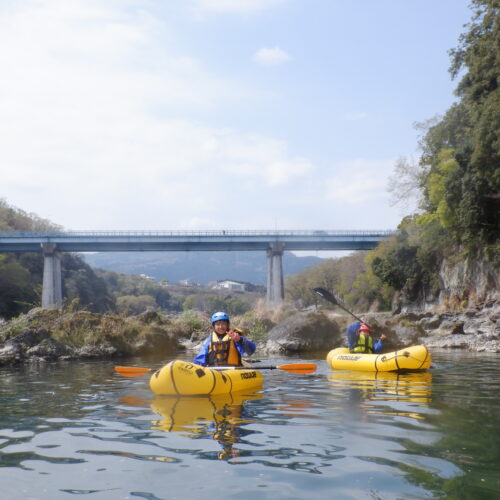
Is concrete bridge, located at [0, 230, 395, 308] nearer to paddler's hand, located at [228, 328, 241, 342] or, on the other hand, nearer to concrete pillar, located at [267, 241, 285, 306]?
concrete pillar, located at [267, 241, 285, 306]

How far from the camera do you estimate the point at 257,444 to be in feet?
17.1

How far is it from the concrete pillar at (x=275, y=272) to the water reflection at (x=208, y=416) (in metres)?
49.1

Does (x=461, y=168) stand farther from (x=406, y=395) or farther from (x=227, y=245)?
(x=227, y=245)

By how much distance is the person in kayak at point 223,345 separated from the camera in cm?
956

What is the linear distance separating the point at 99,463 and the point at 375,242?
193 feet

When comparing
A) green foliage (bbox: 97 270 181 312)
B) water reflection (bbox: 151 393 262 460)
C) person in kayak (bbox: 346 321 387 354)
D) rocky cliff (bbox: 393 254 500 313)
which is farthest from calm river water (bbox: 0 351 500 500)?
green foliage (bbox: 97 270 181 312)

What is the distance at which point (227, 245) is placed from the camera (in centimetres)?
6097

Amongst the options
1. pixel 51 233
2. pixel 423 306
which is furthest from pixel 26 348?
pixel 51 233

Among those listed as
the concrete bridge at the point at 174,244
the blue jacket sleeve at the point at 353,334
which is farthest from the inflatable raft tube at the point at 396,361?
the concrete bridge at the point at 174,244

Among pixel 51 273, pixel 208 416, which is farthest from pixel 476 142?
pixel 51 273

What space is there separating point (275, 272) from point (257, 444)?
53.7 m

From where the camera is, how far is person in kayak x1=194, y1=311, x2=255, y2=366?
376 inches

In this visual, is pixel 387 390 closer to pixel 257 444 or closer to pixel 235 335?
pixel 235 335

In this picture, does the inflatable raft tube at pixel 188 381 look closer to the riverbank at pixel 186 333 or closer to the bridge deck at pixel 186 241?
the riverbank at pixel 186 333
